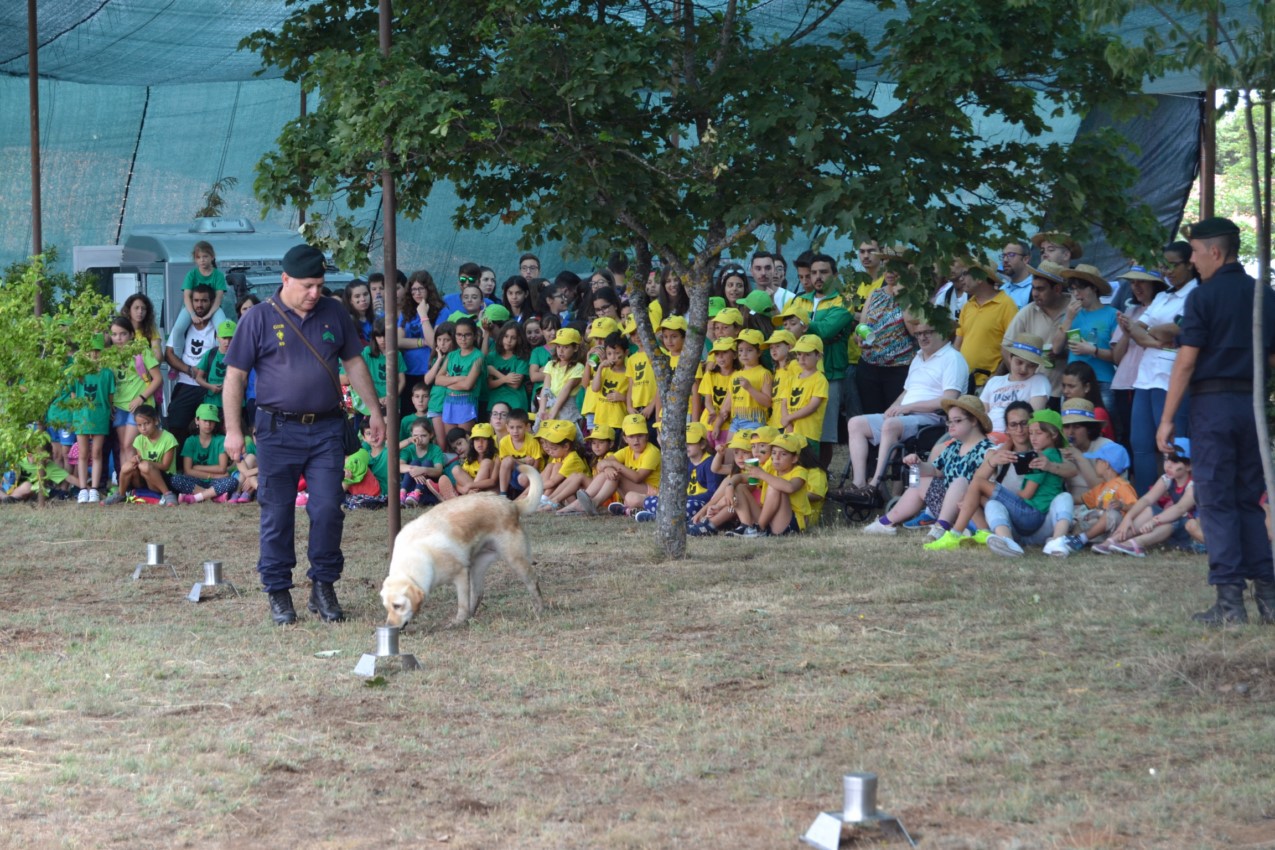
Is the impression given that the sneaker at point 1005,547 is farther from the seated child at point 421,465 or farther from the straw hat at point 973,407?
the seated child at point 421,465

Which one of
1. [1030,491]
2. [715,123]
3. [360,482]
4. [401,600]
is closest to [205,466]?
[360,482]

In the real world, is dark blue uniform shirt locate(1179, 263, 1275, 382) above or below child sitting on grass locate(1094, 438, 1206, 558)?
above

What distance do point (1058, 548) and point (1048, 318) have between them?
2422mm

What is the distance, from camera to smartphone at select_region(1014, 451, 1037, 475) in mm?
9984

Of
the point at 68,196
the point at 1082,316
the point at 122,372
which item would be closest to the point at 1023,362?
the point at 1082,316

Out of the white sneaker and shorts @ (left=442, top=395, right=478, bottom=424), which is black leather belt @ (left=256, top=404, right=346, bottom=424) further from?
shorts @ (left=442, top=395, right=478, bottom=424)

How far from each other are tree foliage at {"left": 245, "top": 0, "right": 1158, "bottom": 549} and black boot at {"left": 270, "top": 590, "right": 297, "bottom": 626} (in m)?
2.04

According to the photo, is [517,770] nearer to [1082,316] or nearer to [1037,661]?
[1037,661]

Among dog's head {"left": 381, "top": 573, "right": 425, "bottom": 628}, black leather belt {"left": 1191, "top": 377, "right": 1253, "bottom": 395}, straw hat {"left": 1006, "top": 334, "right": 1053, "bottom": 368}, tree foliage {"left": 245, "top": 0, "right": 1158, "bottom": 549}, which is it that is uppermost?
tree foliage {"left": 245, "top": 0, "right": 1158, "bottom": 549}

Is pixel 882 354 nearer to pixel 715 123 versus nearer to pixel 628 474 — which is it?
pixel 628 474

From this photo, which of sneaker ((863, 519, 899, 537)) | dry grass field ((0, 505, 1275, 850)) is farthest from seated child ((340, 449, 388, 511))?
sneaker ((863, 519, 899, 537))

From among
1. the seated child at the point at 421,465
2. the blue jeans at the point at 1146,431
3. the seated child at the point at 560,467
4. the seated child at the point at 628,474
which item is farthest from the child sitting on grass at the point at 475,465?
the blue jeans at the point at 1146,431

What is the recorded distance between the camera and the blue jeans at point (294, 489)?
25.5 feet

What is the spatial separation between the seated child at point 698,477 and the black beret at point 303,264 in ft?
14.8
